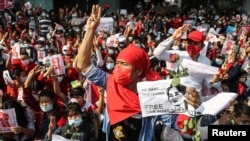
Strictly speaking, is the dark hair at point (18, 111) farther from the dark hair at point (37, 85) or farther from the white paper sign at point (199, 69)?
the white paper sign at point (199, 69)

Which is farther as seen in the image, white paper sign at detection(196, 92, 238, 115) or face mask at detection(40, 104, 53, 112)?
face mask at detection(40, 104, 53, 112)

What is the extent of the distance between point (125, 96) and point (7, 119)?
1.32m

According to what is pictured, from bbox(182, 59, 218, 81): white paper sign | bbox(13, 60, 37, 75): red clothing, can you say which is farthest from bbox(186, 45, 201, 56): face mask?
bbox(13, 60, 37, 75): red clothing

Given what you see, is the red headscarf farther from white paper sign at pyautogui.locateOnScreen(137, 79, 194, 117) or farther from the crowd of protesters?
white paper sign at pyautogui.locateOnScreen(137, 79, 194, 117)

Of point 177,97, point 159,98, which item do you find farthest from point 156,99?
point 177,97

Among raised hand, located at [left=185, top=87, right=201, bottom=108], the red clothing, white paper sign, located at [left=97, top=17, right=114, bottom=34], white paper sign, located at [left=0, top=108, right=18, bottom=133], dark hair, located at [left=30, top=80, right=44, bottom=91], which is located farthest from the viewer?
white paper sign, located at [left=97, top=17, right=114, bottom=34]

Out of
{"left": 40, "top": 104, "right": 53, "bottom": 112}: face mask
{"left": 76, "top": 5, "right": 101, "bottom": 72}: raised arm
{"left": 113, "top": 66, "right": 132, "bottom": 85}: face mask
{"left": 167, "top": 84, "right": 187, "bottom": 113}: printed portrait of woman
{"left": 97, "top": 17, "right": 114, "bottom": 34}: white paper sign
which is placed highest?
{"left": 97, "top": 17, "right": 114, "bottom": 34}: white paper sign

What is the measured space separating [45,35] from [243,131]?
900cm

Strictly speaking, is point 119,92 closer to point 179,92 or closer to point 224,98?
point 179,92

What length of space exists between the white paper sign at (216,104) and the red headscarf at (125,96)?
46 cm

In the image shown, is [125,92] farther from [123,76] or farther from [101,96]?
[101,96]

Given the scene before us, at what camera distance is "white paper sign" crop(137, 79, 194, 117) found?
109 inches

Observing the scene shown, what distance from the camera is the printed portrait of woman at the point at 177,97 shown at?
2.74 m

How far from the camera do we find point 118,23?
14.0 metres
